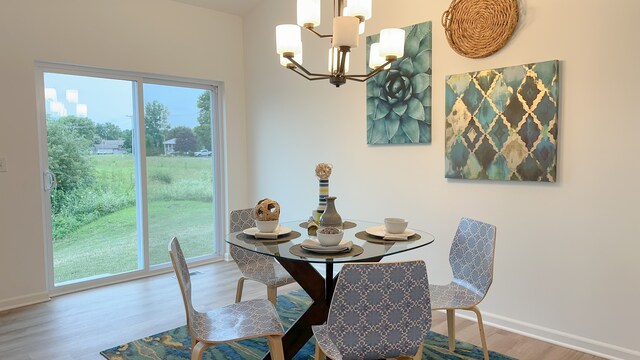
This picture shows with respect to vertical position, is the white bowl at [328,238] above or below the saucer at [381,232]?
above

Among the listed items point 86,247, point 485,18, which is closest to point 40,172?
point 86,247

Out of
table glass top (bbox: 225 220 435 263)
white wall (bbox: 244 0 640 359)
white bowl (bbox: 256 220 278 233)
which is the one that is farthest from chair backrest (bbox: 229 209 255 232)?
white wall (bbox: 244 0 640 359)

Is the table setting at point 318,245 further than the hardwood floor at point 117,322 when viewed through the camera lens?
No

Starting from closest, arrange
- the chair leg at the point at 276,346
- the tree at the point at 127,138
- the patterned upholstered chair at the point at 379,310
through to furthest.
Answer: the patterned upholstered chair at the point at 379,310
the chair leg at the point at 276,346
the tree at the point at 127,138

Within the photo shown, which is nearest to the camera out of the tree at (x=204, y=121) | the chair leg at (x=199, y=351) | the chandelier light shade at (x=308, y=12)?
the chair leg at (x=199, y=351)

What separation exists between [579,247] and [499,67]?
4.18 ft

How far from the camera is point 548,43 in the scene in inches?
110

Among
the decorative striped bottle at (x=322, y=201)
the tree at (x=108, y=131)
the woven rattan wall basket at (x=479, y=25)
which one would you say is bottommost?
the decorative striped bottle at (x=322, y=201)

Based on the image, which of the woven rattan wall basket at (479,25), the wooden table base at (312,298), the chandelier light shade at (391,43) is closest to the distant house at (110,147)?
the wooden table base at (312,298)

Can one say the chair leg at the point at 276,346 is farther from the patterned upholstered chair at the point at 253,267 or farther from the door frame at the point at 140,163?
the door frame at the point at 140,163

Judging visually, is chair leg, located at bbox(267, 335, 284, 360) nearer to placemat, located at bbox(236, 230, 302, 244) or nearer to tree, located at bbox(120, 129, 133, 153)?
placemat, located at bbox(236, 230, 302, 244)

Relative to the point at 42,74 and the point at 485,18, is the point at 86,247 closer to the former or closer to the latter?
the point at 42,74

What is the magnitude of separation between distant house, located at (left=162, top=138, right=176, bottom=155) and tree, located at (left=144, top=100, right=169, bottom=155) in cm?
5

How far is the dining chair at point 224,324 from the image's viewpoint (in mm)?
1898
